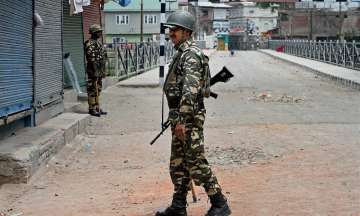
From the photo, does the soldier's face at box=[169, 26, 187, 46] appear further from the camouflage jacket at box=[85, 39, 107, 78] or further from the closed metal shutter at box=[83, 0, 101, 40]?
the closed metal shutter at box=[83, 0, 101, 40]

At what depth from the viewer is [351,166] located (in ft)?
25.5

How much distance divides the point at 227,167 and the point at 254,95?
1005cm

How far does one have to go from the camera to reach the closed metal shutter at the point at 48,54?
31.9 ft

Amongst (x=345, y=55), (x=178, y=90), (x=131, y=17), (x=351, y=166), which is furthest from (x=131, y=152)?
(x=131, y=17)

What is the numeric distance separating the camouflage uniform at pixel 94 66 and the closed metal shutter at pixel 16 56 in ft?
10.0

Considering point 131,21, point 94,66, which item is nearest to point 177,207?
point 94,66

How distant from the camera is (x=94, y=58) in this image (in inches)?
488

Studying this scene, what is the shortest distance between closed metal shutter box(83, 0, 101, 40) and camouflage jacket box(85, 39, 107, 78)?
14.3ft

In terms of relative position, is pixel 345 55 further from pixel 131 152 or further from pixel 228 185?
pixel 228 185

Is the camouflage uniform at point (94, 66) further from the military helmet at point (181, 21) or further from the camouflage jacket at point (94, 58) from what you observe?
the military helmet at point (181, 21)

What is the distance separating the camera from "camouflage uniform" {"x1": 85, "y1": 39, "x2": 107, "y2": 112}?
40.4 feet

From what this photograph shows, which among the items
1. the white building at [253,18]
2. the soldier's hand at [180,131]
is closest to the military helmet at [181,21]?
the soldier's hand at [180,131]

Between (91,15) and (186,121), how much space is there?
510 inches

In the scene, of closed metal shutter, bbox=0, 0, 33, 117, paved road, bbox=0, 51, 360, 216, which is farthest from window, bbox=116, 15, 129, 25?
closed metal shutter, bbox=0, 0, 33, 117
